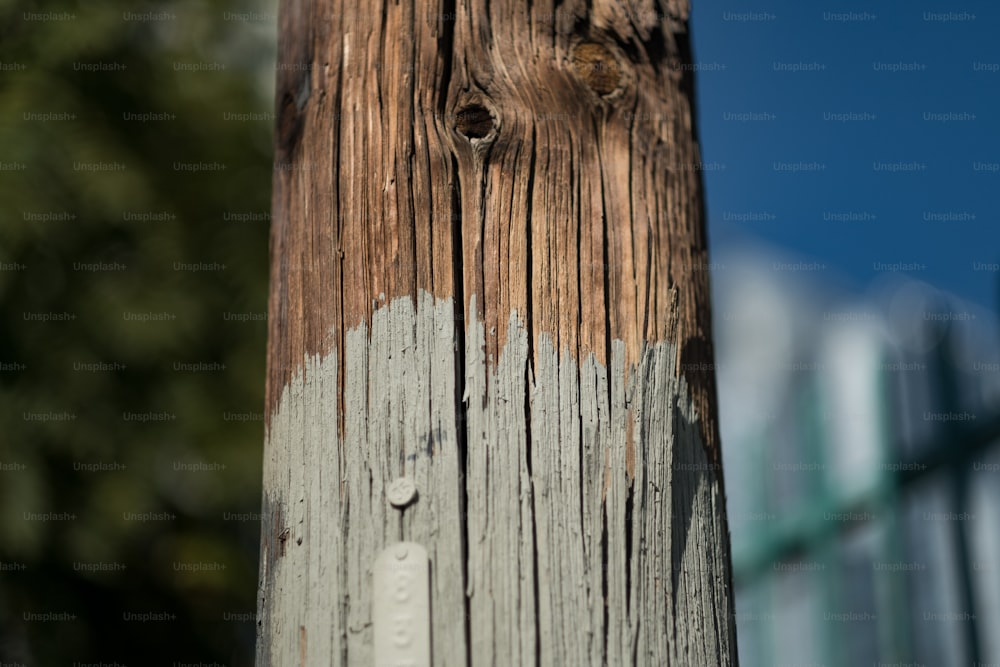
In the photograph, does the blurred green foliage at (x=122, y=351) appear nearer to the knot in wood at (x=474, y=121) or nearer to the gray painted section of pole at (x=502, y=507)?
the gray painted section of pole at (x=502, y=507)

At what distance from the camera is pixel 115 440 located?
11.8 ft

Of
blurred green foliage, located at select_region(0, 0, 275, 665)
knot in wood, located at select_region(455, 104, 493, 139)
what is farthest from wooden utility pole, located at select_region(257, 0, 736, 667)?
blurred green foliage, located at select_region(0, 0, 275, 665)

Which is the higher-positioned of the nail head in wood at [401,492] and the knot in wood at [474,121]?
the knot in wood at [474,121]

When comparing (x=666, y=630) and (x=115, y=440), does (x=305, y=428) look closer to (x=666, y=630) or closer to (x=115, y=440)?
(x=666, y=630)

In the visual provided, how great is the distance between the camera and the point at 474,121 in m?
1.16

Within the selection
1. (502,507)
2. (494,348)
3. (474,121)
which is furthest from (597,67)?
(502,507)

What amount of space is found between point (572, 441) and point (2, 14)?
3.63 m

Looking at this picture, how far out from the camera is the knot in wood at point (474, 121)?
3.78 feet

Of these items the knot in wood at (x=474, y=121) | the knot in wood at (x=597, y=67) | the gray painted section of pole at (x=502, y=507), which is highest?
the knot in wood at (x=597, y=67)

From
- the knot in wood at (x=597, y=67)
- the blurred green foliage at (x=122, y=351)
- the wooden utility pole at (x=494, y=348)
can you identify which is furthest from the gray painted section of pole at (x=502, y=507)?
the blurred green foliage at (x=122, y=351)

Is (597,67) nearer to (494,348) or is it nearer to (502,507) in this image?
(494,348)

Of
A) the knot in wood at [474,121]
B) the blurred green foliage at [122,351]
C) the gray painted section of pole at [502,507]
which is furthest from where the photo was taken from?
the blurred green foliage at [122,351]

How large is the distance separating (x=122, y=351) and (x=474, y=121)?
9.46 feet

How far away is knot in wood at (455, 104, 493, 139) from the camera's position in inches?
45.4
